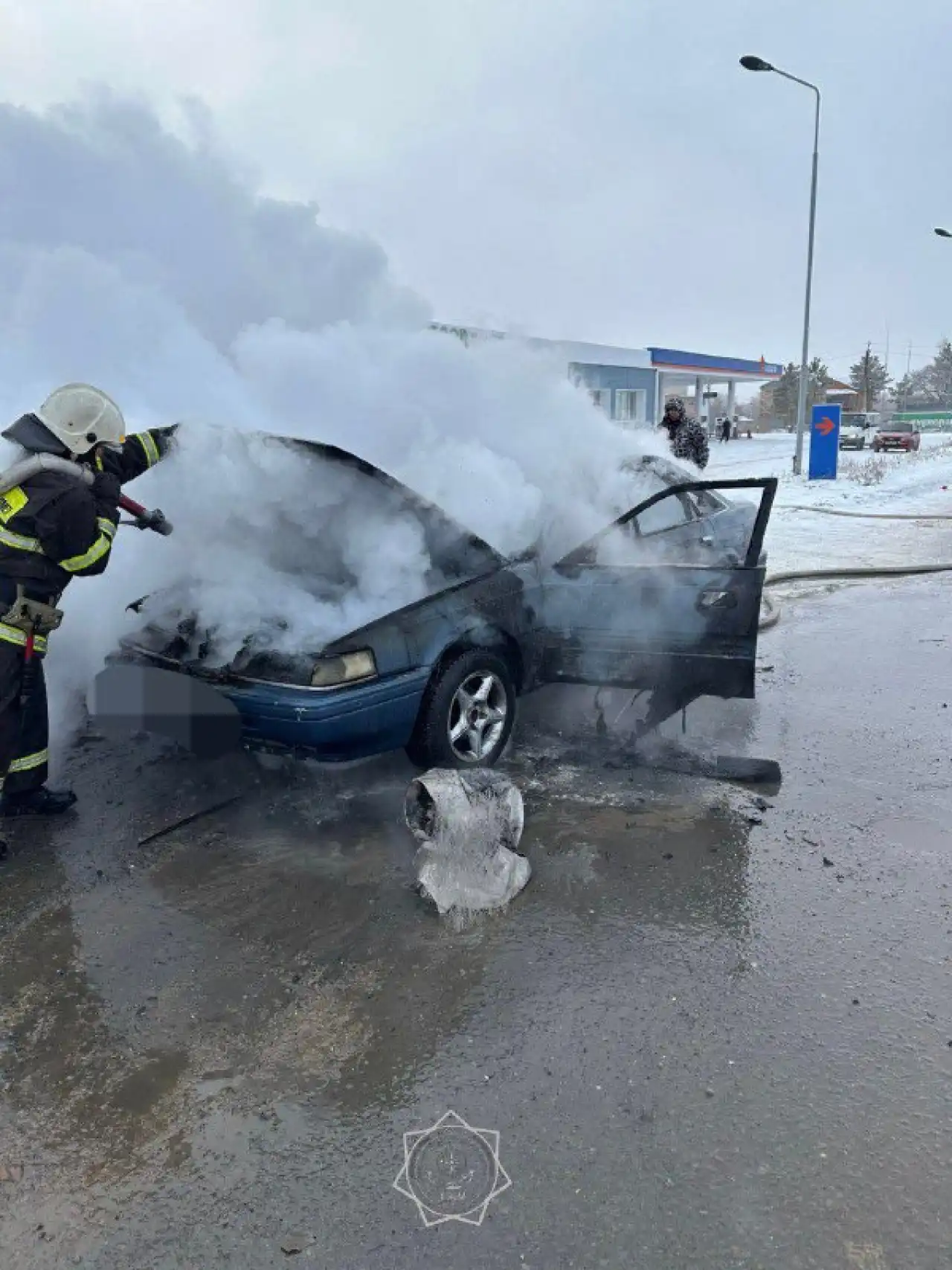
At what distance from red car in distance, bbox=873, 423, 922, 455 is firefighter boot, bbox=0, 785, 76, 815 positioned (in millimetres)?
37894

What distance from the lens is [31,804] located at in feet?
→ 13.8

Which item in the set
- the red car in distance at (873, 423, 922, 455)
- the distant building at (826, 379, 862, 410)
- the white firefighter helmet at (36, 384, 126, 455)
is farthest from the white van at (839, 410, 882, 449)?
the white firefighter helmet at (36, 384, 126, 455)

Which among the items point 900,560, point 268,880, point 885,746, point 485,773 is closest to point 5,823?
point 268,880

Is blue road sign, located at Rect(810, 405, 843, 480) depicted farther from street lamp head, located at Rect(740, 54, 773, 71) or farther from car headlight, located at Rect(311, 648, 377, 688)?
car headlight, located at Rect(311, 648, 377, 688)

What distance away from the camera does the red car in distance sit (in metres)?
36.3

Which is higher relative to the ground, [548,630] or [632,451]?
[632,451]

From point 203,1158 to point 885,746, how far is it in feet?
13.4

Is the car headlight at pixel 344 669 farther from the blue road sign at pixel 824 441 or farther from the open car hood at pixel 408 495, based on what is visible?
the blue road sign at pixel 824 441

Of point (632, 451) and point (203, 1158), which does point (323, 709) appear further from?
point (632, 451)

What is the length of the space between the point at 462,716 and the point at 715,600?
1.53 m

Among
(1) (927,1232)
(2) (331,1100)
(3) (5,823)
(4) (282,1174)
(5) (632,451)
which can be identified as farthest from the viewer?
(5) (632,451)

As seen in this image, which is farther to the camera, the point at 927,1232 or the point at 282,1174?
the point at 282,1174

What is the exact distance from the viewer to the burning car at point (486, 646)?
3.88 metres

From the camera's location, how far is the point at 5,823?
4172mm
